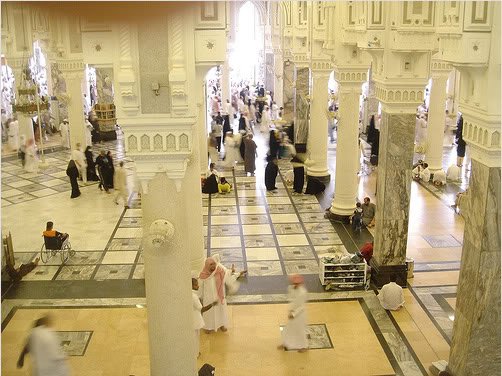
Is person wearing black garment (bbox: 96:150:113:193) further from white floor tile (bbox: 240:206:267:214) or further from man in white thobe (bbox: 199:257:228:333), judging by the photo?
man in white thobe (bbox: 199:257:228:333)

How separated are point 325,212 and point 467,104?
5.85m

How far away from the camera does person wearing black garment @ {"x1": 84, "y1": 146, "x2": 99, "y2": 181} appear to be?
40.9 feet

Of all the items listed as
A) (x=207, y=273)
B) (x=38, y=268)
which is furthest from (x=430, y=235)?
(x=38, y=268)

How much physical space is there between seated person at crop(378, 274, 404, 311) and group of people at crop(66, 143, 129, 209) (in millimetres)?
5390

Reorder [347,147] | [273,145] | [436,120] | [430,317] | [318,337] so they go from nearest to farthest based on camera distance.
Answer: [318,337]
[430,317]
[347,147]
[436,120]
[273,145]

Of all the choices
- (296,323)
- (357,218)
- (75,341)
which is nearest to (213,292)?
(296,323)

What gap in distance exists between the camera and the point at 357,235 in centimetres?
957

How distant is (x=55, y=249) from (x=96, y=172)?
4509 millimetres

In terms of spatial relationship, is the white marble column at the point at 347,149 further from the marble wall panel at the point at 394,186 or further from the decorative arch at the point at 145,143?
the decorative arch at the point at 145,143

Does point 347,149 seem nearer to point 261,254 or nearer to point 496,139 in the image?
point 261,254

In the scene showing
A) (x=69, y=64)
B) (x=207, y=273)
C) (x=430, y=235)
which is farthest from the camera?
(x=69, y=64)

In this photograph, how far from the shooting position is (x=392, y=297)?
6.98 meters

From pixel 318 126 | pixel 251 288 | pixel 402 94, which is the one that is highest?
pixel 402 94

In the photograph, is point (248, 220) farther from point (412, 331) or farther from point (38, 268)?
point (412, 331)
